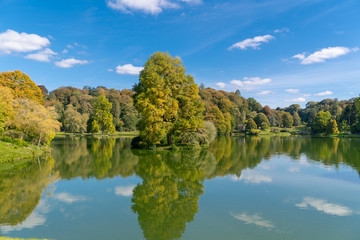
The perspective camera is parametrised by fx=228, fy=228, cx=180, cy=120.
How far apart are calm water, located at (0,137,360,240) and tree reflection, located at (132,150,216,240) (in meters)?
0.04

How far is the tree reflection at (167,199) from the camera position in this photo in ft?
27.7

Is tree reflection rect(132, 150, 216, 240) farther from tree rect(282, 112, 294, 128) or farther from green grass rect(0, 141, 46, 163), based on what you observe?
tree rect(282, 112, 294, 128)

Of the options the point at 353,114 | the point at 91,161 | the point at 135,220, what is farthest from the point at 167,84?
the point at 353,114

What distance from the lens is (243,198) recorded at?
1187 cm

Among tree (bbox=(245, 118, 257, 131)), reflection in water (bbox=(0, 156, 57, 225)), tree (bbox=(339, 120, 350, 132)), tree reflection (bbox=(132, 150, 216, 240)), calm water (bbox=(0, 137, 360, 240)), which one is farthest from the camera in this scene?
tree (bbox=(245, 118, 257, 131))

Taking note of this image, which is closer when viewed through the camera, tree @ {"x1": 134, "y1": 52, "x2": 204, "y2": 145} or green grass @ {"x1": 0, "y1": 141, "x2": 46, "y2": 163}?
green grass @ {"x1": 0, "y1": 141, "x2": 46, "y2": 163}

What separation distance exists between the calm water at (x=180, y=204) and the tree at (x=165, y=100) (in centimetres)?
1303

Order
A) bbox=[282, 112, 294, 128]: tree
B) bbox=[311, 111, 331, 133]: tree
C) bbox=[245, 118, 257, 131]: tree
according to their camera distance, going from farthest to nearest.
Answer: bbox=[282, 112, 294, 128]: tree, bbox=[245, 118, 257, 131]: tree, bbox=[311, 111, 331, 133]: tree

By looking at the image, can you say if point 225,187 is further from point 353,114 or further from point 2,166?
point 353,114

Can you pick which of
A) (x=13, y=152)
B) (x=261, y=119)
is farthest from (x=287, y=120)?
(x=13, y=152)

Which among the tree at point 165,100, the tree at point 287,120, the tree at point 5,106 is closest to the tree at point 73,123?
the tree at point 165,100


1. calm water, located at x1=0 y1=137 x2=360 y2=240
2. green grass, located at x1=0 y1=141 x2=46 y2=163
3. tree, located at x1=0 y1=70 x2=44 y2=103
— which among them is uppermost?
tree, located at x1=0 y1=70 x2=44 y2=103

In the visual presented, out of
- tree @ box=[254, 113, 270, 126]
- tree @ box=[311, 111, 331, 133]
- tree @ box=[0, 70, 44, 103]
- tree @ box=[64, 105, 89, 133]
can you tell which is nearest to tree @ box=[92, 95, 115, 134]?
tree @ box=[64, 105, 89, 133]

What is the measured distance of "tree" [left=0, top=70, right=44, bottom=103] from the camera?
121ft
